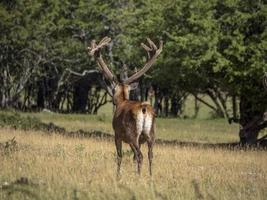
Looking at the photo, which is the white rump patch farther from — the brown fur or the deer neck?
the deer neck

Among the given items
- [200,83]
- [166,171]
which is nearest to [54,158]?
[166,171]

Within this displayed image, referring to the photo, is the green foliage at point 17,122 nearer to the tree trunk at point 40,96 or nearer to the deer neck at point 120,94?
the deer neck at point 120,94

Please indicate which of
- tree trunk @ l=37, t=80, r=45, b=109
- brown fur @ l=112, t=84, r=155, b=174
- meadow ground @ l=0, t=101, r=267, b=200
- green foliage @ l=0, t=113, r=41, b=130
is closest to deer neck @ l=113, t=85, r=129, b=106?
brown fur @ l=112, t=84, r=155, b=174

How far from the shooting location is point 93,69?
45.8m

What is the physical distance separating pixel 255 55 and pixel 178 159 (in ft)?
23.4

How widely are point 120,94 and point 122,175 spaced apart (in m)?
2.07

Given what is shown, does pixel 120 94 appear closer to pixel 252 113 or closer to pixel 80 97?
pixel 252 113

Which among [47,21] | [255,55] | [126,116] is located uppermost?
[47,21]

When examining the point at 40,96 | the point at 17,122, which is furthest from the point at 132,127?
the point at 40,96

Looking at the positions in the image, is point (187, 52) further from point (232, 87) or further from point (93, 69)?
point (93, 69)

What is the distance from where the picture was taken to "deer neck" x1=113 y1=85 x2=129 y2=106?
1393cm

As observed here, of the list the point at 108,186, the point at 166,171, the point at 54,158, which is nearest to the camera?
the point at 108,186

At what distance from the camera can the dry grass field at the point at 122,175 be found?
10.3 metres

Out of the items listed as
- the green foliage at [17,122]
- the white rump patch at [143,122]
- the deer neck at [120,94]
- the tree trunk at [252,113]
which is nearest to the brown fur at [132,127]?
the white rump patch at [143,122]
